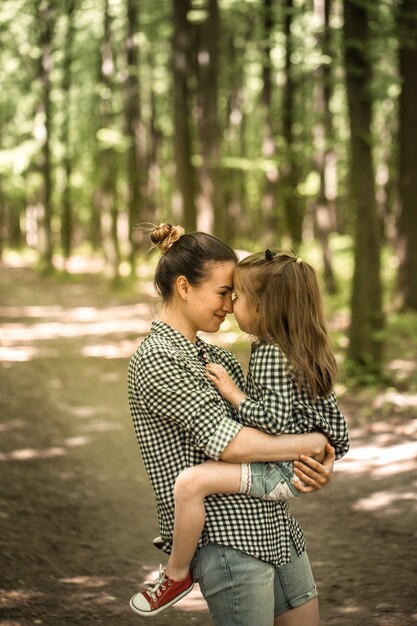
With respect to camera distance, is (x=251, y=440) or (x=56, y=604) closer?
(x=251, y=440)

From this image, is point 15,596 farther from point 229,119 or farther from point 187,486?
point 229,119

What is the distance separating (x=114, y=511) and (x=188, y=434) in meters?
4.23

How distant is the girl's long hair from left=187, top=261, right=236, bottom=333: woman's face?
0.28ft

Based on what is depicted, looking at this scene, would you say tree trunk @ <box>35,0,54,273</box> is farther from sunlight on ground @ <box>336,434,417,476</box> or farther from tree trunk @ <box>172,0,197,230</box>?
sunlight on ground @ <box>336,434,417,476</box>

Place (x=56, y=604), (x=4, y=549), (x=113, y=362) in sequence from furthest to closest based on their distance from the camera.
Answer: (x=113, y=362), (x=4, y=549), (x=56, y=604)

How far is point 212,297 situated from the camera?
9.83 feet

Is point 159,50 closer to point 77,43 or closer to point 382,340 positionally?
point 77,43

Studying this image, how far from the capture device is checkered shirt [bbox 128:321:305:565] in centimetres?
274

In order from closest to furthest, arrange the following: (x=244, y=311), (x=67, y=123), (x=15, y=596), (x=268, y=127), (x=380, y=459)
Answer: (x=244, y=311) → (x=15, y=596) → (x=380, y=459) → (x=268, y=127) → (x=67, y=123)

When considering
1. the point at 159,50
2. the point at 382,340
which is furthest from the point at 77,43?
the point at 382,340

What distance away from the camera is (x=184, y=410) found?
274cm

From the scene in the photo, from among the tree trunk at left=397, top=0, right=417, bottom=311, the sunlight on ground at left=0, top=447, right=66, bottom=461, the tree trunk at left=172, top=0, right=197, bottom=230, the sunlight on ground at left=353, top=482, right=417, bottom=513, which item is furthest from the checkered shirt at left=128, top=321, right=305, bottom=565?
the tree trunk at left=172, top=0, right=197, bottom=230

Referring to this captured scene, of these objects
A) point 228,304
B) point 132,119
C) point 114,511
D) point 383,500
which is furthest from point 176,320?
point 132,119

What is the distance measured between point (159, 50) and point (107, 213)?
9541mm
